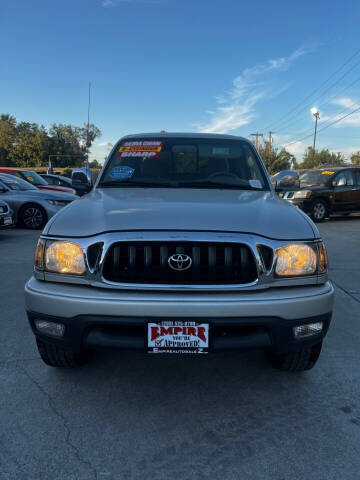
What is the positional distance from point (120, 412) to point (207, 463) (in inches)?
24.1

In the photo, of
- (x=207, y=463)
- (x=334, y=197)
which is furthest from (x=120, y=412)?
(x=334, y=197)

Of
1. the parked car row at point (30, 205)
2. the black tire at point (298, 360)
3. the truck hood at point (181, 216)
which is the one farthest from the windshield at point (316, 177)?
the black tire at point (298, 360)

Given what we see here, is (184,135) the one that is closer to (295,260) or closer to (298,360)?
(295,260)

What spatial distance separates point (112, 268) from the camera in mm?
2152

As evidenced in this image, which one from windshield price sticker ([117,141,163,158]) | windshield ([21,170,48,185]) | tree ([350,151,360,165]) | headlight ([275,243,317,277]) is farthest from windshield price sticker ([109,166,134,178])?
tree ([350,151,360,165])

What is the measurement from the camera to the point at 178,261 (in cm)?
212

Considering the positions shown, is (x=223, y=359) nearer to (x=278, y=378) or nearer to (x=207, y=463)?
(x=278, y=378)

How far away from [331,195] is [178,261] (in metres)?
11.7

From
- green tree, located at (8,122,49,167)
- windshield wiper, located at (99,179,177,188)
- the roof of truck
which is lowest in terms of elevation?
windshield wiper, located at (99,179,177,188)

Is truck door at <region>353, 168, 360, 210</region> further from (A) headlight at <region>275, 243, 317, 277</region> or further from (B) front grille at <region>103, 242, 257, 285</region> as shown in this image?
(B) front grille at <region>103, 242, 257, 285</region>

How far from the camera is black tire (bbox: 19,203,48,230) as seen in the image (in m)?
10.3

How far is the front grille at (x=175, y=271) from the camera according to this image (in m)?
2.13

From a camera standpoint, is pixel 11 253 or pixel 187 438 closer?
pixel 187 438

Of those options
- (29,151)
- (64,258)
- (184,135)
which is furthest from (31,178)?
(29,151)
